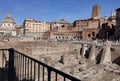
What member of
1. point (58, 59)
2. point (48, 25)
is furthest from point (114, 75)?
point (48, 25)

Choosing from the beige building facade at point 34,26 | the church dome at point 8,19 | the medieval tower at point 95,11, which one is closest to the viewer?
the medieval tower at point 95,11

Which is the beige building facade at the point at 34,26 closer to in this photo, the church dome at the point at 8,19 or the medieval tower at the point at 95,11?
the church dome at the point at 8,19

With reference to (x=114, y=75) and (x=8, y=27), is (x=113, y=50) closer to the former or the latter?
(x=114, y=75)

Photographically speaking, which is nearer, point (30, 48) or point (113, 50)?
point (30, 48)

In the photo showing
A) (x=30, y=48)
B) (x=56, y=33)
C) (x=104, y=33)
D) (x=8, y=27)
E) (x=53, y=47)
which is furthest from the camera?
(x=8, y=27)

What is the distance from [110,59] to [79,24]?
46.6 meters

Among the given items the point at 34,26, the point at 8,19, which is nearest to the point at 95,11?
the point at 34,26

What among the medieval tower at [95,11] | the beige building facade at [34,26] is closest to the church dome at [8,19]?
the beige building facade at [34,26]

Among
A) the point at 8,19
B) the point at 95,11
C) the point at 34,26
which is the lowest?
the point at 34,26

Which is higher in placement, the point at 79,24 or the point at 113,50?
the point at 79,24

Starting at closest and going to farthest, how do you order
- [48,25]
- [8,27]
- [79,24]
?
[79,24], [8,27], [48,25]

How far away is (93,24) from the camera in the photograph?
251 ft

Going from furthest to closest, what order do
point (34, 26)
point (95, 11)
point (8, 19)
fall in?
point (34, 26), point (8, 19), point (95, 11)

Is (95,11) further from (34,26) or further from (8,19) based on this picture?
(8,19)
